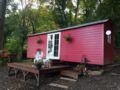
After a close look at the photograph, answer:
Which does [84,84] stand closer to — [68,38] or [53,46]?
[68,38]

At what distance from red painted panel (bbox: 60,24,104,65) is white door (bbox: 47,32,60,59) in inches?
15.5

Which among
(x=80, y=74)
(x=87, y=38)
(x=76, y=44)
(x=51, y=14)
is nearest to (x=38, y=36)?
(x=76, y=44)

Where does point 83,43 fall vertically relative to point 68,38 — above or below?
below

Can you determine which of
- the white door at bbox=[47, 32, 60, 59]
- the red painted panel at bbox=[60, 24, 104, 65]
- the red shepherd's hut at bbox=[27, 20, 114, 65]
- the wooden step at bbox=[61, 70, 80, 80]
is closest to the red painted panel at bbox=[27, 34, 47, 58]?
the red shepherd's hut at bbox=[27, 20, 114, 65]

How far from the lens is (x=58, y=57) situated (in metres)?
9.62

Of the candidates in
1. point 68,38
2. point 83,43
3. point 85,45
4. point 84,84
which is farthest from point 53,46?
point 84,84

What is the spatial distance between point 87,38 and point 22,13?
1174 centimetres

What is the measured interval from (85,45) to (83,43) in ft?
0.58

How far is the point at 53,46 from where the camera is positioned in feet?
32.9

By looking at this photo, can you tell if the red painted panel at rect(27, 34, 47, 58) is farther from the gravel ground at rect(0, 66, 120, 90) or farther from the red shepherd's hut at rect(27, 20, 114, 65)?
the gravel ground at rect(0, 66, 120, 90)

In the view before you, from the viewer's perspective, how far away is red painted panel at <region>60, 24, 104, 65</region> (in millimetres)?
7258

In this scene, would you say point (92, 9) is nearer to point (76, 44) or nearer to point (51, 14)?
point (51, 14)

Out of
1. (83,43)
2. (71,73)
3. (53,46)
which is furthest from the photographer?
(53,46)

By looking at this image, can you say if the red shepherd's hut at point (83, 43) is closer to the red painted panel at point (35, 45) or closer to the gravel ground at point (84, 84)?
the red painted panel at point (35, 45)
